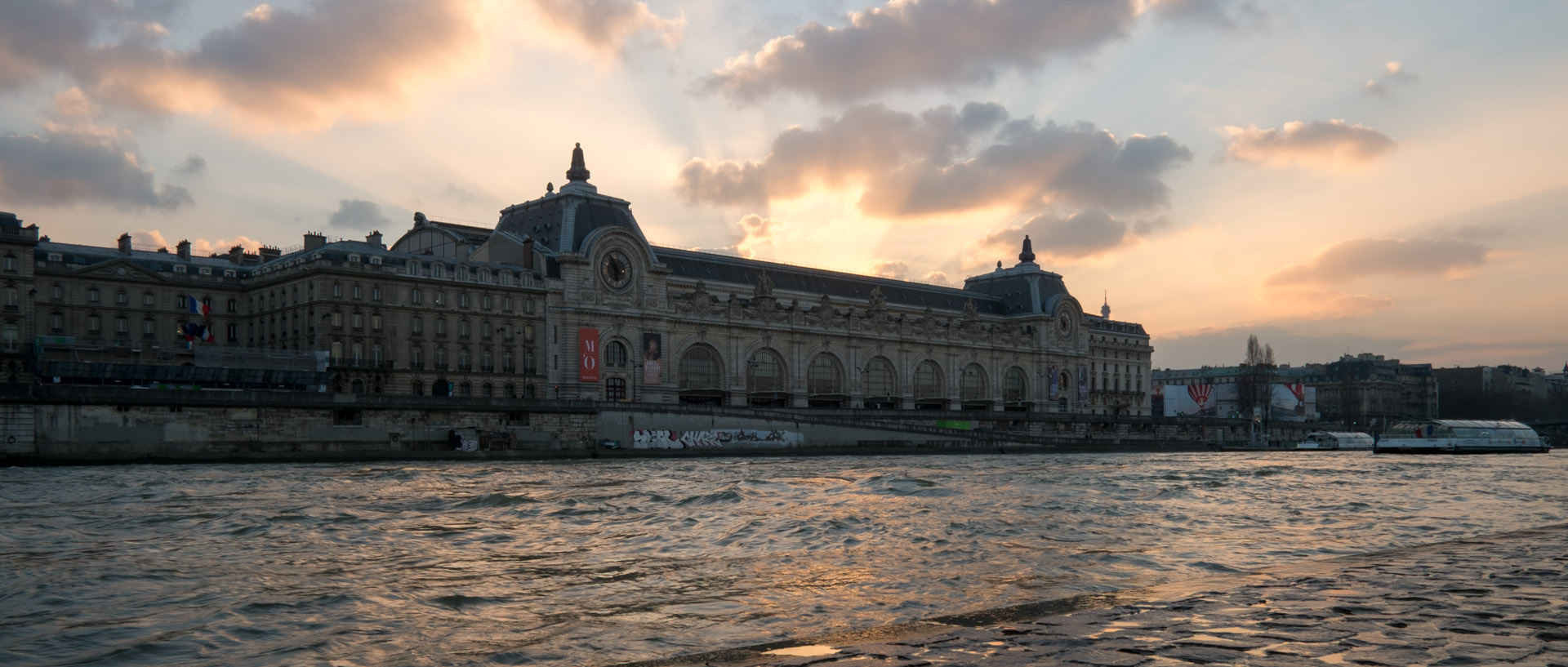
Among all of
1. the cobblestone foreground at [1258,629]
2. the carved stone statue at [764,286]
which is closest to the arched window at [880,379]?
the carved stone statue at [764,286]

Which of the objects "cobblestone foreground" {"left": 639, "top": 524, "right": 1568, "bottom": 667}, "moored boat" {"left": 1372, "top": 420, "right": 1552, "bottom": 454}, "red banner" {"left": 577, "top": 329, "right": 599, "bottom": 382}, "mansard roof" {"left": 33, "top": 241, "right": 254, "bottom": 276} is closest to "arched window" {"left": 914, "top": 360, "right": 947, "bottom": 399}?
"red banner" {"left": 577, "top": 329, "right": 599, "bottom": 382}

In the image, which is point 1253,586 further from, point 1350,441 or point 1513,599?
point 1350,441

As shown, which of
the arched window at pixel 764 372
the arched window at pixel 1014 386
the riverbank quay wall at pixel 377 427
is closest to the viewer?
the riverbank quay wall at pixel 377 427

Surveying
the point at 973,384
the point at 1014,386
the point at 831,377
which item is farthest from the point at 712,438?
the point at 1014,386

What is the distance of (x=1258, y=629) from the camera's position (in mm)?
11344

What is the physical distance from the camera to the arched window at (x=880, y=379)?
4891 inches

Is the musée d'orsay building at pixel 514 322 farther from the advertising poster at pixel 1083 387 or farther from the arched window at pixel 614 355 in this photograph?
the advertising poster at pixel 1083 387

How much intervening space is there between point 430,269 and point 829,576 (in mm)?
77492

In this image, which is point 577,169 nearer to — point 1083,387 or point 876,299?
point 876,299

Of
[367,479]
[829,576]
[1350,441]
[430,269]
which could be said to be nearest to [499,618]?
[829,576]

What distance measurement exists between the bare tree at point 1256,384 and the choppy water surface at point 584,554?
128 metres

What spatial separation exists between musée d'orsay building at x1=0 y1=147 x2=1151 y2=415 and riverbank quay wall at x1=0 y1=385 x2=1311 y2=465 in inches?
311

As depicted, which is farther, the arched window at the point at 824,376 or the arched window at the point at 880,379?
the arched window at the point at 880,379

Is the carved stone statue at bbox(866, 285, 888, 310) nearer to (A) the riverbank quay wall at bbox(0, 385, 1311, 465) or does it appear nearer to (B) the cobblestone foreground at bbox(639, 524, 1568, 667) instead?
(A) the riverbank quay wall at bbox(0, 385, 1311, 465)
